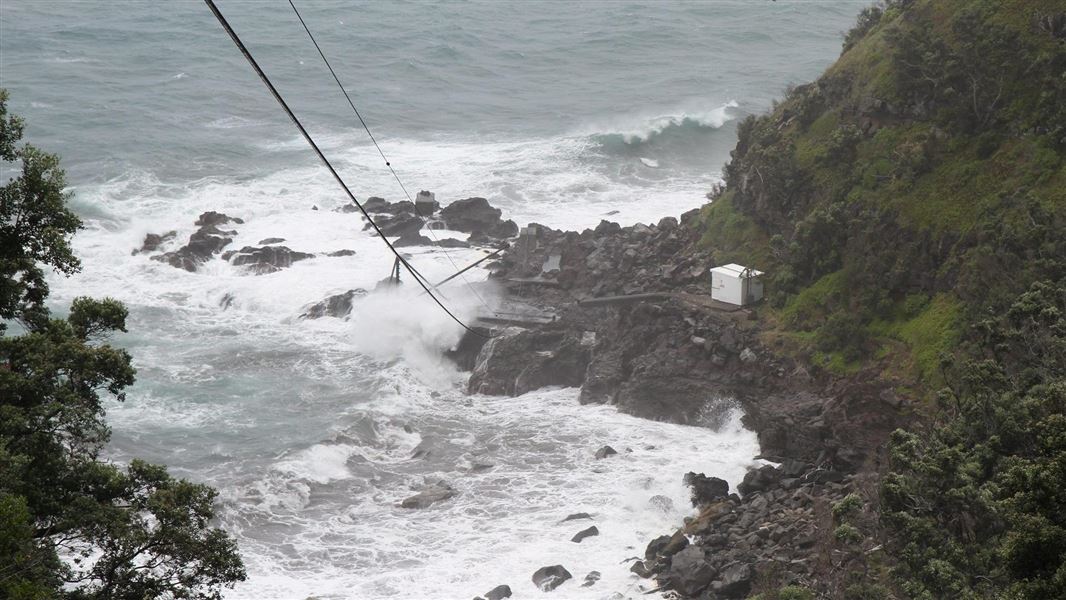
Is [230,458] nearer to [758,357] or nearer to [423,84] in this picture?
[758,357]

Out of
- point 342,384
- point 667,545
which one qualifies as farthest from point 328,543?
point 342,384

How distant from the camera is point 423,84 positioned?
76.6 metres

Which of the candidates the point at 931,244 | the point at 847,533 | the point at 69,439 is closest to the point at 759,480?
the point at 847,533

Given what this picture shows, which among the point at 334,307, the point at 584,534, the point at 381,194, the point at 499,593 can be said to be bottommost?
the point at 381,194

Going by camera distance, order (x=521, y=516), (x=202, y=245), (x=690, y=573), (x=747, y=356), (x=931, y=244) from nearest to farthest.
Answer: (x=690, y=573) → (x=521, y=516) → (x=931, y=244) → (x=747, y=356) → (x=202, y=245)

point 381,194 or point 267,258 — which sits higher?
point 267,258

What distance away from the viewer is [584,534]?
25.4m

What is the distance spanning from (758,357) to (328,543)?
12624 mm

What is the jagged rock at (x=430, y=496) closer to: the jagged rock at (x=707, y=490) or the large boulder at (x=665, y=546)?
the large boulder at (x=665, y=546)

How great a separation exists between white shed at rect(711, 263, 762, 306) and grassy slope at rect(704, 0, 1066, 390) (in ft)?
1.95

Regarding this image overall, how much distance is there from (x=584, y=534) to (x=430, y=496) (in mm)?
4653

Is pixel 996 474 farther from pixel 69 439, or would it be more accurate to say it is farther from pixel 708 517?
pixel 69 439

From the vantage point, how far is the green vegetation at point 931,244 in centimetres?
2031

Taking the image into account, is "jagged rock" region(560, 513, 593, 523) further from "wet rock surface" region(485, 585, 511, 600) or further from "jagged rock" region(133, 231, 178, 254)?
"jagged rock" region(133, 231, 178, 254)
